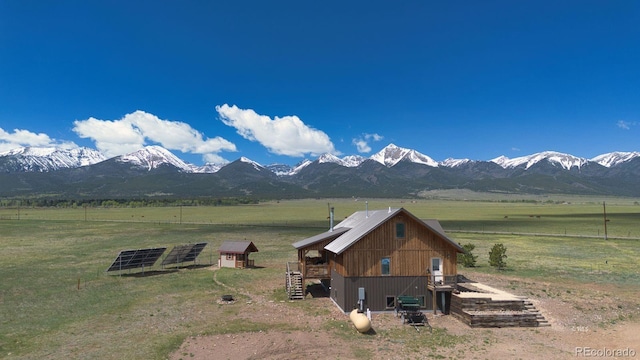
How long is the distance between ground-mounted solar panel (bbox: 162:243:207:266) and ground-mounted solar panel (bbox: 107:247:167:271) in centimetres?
291

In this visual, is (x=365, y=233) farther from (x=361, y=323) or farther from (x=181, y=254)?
(x=181, y=254)

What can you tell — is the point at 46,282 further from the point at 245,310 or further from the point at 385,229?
the point at 385,229

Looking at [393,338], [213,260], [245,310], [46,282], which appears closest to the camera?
[393,338]

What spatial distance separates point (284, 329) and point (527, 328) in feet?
60.6

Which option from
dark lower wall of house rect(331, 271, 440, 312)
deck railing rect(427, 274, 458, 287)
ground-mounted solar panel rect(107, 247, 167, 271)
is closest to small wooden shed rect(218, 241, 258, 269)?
ground-mounted solar panel rect(107, 247, 167, 271)

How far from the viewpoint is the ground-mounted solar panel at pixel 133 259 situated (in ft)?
171

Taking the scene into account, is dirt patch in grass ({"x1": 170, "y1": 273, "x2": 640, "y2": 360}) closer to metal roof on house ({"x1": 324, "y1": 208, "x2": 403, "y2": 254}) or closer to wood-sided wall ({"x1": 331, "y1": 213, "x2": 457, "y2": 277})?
wood-sided wall ({"x1": 331, "y1": 213, "x2": 457, "y2": 277})

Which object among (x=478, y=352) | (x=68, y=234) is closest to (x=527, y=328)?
(x=478, y=352)

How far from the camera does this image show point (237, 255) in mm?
58750

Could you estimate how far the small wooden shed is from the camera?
58.5m

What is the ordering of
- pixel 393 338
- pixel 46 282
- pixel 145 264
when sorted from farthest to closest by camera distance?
1. pixel 145 264
2. pixel 46 282
3. pixel 393 338

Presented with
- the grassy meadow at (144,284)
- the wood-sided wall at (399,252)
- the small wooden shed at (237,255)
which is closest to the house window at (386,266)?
the wood-sided wall at (399,252)

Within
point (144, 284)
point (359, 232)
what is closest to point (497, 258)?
point (359, 232)

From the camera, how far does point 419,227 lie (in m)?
37.4
